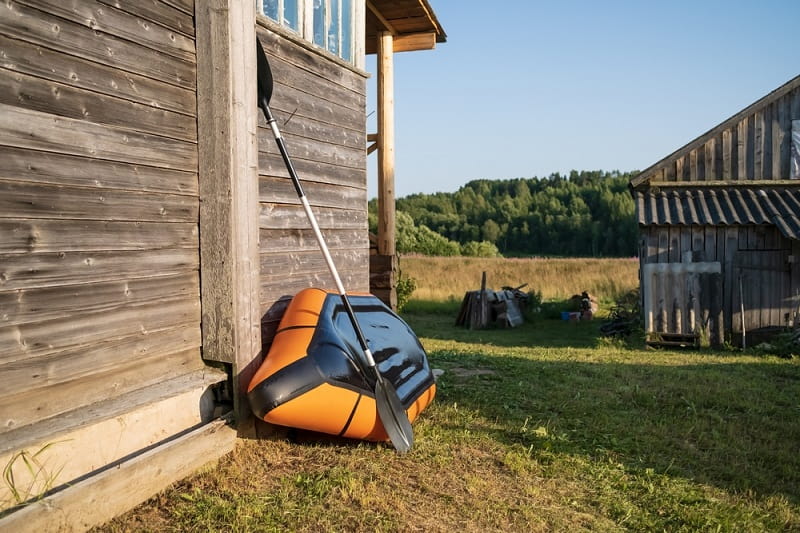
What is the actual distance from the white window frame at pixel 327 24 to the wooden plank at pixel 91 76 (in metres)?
1.23

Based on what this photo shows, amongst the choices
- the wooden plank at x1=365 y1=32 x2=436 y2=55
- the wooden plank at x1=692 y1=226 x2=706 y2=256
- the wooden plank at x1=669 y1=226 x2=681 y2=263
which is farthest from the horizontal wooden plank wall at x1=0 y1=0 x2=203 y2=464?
the wooden plank at x1=692 y1=226 x2=706 y2=256

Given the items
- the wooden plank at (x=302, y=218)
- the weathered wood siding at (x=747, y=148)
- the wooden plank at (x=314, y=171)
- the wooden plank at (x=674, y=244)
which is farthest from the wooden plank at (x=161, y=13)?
the weathered wood siding at (x=747, y=148)

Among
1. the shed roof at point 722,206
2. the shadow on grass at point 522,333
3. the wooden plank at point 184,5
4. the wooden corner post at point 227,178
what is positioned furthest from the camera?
the shadow on grass at point 522,333

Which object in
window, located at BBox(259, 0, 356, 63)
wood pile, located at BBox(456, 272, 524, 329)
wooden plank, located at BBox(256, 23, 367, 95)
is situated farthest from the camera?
wood pile, located at BBox(456, 272, 524, 329)

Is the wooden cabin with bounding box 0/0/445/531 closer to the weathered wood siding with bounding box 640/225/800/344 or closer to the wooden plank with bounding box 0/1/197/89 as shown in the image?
the wooden plank with bounding box 0/1/197/89

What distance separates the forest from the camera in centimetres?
7788

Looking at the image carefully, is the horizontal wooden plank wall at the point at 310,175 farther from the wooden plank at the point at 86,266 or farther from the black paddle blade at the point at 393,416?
the black paddle blade at the point at 393,416

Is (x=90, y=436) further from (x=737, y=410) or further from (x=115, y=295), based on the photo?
(x=737, y=410)

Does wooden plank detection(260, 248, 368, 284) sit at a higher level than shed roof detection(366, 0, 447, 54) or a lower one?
lower

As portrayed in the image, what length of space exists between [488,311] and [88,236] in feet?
44.1

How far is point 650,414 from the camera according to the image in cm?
612

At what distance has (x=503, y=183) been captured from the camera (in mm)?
105375

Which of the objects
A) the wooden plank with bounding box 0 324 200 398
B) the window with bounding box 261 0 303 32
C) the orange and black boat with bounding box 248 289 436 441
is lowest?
the orange and black boat with bounding box 248 289 436 441

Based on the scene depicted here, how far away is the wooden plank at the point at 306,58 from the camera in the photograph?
5102 mm
